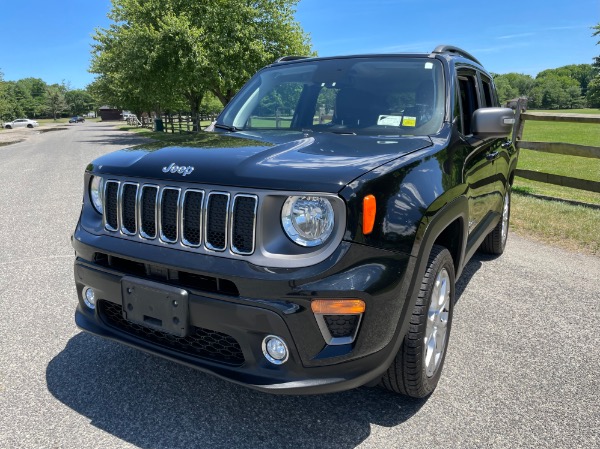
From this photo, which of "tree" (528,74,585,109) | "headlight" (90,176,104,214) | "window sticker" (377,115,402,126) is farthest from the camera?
"tree" (528,74,585,109)

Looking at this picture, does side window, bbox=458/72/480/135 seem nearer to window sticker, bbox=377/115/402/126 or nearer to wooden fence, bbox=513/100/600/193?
window sticker, bbox=377/115/402/126

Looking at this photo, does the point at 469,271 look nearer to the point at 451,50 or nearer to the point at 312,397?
the point at 451,50

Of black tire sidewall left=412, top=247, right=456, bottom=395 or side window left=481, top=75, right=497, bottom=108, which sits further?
side window left=481, top=75, right=497, bottom=108

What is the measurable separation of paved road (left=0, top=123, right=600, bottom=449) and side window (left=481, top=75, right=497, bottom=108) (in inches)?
71.1

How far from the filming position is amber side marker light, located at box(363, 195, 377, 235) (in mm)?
2023

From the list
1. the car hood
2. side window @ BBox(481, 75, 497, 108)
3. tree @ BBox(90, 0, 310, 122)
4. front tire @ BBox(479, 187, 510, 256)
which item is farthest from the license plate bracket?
tree @ BBox(90, 0, 310, 122)

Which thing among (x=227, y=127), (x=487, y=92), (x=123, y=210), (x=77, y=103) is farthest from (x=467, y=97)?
(x=77, y=103)

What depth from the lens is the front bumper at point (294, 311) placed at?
1984 millimetres

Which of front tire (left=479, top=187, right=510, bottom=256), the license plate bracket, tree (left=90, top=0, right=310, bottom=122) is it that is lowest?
front tire (left=479, top=187, right=510, bottom=256)

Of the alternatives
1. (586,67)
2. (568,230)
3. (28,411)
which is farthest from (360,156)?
(586,67)

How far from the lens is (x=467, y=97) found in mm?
3691

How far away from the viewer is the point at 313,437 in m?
2.37

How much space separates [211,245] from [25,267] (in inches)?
141

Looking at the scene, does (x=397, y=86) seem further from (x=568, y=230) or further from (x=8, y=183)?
(x=8, y=183)
